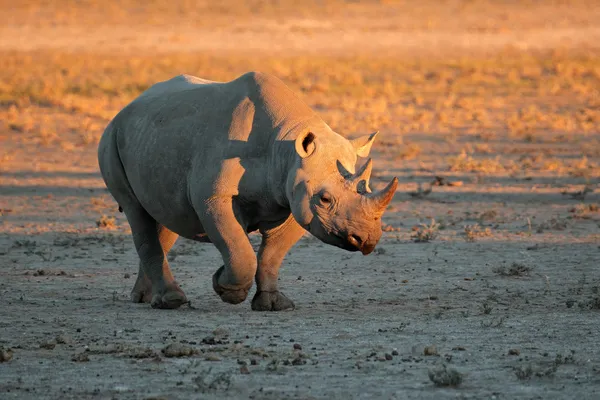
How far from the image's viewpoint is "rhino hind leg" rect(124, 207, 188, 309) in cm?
1012

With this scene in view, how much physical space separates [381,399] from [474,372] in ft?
2.93

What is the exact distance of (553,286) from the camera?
434 inches

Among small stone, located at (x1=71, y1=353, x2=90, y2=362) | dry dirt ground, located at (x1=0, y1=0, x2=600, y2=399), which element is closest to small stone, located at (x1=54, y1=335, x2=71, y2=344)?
dry dirt ground, located at (x1=0, y1=0, x2=600, y2=399)

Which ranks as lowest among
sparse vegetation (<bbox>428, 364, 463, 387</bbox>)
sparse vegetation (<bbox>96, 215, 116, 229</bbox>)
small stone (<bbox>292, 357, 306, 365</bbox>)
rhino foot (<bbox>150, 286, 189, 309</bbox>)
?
sparse vegetation (<bbox>96, 215, 116, 229</bbox>)

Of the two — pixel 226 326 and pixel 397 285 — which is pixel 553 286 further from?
pixel 226 326

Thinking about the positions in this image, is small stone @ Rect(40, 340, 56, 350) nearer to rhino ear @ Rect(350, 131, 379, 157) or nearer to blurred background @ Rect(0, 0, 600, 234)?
rhino ear @ Rect(350, 131, 379, 157)

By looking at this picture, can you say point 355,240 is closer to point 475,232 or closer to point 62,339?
point 62,339

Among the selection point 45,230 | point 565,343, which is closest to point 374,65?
point 45,230

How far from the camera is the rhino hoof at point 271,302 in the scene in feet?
32.4

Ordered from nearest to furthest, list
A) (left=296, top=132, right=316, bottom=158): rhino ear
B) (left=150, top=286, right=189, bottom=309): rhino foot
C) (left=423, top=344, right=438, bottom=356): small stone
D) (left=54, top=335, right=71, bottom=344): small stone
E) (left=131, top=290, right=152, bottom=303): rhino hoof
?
(left=423, top=344, right=438, bottom=356): small stone, (left=54, top=335, right=71, bottom=344): small stone, (left=296, top=132, right=316, bottom=158): rhino ear, (left=150, top=286, right=189, bottom=309): rhino foot, (left=131, top=290, right=152, bottom=303): rhino hoof

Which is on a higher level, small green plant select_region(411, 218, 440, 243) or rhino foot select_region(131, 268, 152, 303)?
small green plant select_region(411, 218, 440, 243)

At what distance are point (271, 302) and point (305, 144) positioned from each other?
1.45 meters

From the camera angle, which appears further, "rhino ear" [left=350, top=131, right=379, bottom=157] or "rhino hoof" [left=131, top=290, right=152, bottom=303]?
"rhino hoof" [left=131, top=290, right=152, bottom=303]

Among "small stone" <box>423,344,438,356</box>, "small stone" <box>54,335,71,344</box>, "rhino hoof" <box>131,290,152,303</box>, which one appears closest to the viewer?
"small stone" <box>423,344,438,356</box>
